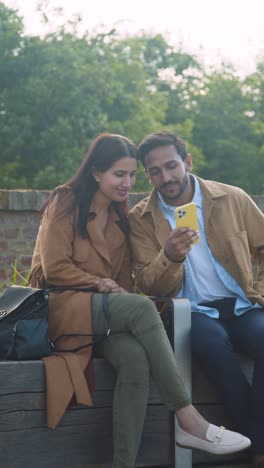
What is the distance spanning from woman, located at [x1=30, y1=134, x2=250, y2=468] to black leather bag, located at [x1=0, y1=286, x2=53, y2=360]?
0.29ft

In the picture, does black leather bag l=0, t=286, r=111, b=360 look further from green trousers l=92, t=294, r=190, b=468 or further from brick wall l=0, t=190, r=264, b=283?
brick wall l=0, t=190, r=264, b=283

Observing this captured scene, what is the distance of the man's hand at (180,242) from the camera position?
169 inches

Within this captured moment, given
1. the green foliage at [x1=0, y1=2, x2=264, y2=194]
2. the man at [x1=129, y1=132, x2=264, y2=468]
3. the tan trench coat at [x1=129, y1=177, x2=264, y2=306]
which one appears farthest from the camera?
the green foliage at [x1=0, y1=2, x2=264, y2=194]

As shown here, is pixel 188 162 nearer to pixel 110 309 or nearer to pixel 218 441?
pixel 110 309

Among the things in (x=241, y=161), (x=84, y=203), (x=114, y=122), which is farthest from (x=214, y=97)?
(x=84, y=203)

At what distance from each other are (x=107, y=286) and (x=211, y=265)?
2.03ft

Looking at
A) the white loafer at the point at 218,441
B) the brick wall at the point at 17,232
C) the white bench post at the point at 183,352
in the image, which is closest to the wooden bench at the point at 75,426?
the white bench post at the point at 183,352

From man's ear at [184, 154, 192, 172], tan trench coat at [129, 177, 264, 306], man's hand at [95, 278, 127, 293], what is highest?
man's ear at [184, 154, 192, 172]

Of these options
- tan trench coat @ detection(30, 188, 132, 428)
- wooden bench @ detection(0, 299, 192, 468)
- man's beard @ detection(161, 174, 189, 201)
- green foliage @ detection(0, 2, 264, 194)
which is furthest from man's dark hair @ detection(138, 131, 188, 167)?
green foliage @ detection(0, 2, 264, 194)

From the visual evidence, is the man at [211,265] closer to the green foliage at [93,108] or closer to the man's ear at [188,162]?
the man's ear at [188,162]

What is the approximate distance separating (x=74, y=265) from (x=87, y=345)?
430 millimetres

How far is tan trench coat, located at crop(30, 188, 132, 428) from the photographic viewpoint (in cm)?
405

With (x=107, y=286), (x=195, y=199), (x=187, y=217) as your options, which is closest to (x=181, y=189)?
(x=195, y=199)

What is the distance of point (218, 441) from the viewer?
398cm
